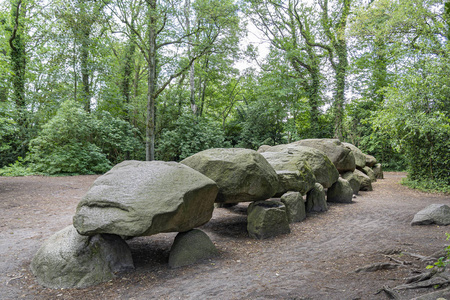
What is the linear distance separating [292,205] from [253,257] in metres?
2.49

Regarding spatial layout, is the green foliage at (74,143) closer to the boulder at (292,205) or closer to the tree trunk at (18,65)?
the tree trunk at (18,65)

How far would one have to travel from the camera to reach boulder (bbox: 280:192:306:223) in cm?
653

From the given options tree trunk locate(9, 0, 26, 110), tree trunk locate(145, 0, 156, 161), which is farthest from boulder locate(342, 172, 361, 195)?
tree trunk locate(9, 0, 26, 110)

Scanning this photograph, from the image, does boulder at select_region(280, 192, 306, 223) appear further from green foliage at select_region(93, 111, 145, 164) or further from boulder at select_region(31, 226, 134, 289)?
green foliage at select_region(93, 111, 145, 164)

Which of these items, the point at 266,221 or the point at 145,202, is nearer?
the point at 145,202

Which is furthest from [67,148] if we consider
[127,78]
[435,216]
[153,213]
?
[435,216]

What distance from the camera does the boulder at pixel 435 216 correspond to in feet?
18.9

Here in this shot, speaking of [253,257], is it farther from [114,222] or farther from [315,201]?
[315,201]

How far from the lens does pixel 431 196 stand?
383 inches

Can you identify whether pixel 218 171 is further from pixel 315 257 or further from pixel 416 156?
pixel 416 156

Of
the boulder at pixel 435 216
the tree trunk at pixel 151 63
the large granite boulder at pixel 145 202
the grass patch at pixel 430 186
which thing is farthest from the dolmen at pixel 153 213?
the grass patch at pixel 430 186

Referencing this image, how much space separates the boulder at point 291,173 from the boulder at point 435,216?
2.38m

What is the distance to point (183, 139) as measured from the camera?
1800 cm

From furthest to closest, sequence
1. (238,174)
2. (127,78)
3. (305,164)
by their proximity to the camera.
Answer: (127,78), (305,164), (238,174)
